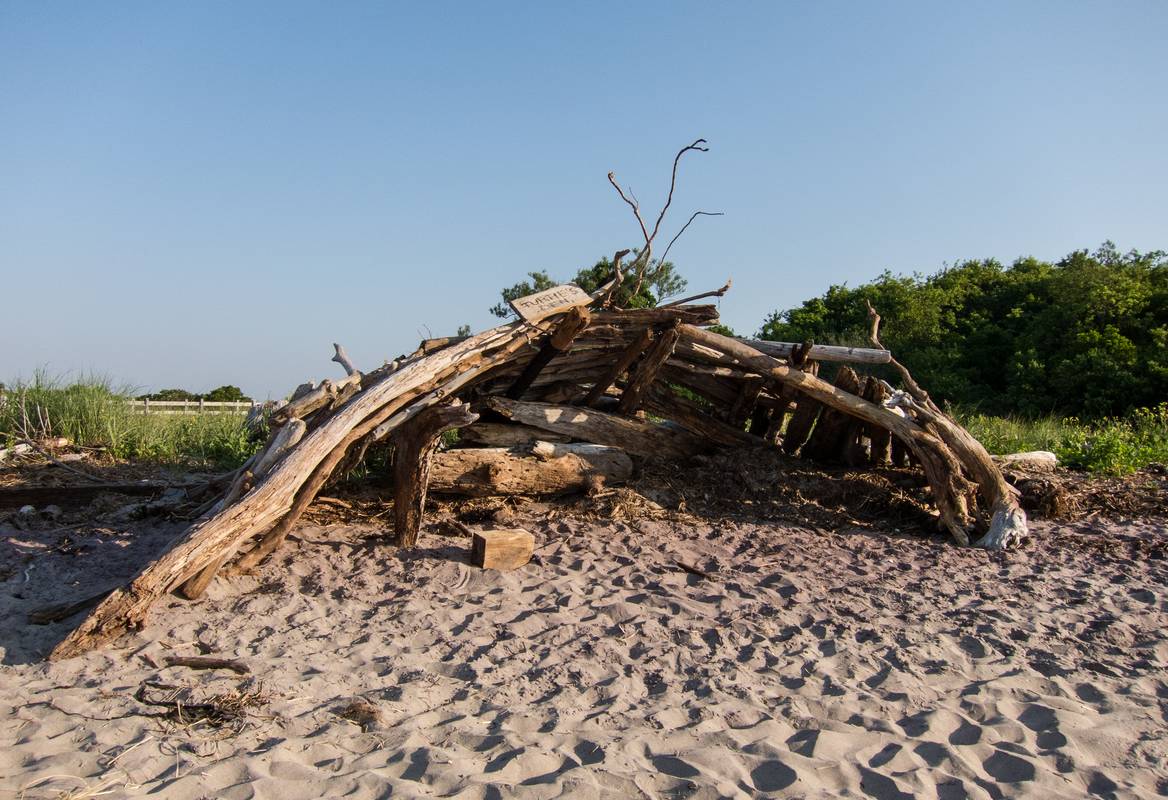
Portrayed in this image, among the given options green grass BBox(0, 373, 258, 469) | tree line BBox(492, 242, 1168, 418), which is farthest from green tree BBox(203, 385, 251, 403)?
green grass BBox(0, 373, 258, 469)

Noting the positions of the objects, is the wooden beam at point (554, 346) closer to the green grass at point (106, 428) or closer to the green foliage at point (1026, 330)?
the green grass at point (106, 428)

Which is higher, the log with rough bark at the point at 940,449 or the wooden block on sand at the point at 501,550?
the log with rough bark at the point at 940,449

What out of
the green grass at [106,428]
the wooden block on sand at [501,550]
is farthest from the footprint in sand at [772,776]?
the green grass at [106,428]

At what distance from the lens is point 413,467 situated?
5629 millimetres

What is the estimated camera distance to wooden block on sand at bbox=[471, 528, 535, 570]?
536 centimetres

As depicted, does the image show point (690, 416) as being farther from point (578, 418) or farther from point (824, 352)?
point (824, 352)

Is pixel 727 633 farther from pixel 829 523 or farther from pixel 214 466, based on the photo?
pixel 214 466

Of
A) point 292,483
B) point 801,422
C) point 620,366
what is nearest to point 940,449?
point 801,422

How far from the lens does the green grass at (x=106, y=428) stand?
9242 millimetres

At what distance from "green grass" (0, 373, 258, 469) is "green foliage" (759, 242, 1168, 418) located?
47.5 feet

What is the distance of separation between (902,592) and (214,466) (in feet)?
23.6

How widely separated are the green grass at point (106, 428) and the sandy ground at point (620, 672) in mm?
3322

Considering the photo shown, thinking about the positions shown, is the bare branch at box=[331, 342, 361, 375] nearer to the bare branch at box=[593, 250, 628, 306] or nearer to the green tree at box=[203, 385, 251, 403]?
the bare branch at box=[593, 250, 628, 306]

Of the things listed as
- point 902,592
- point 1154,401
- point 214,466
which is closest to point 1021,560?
point 902,592
